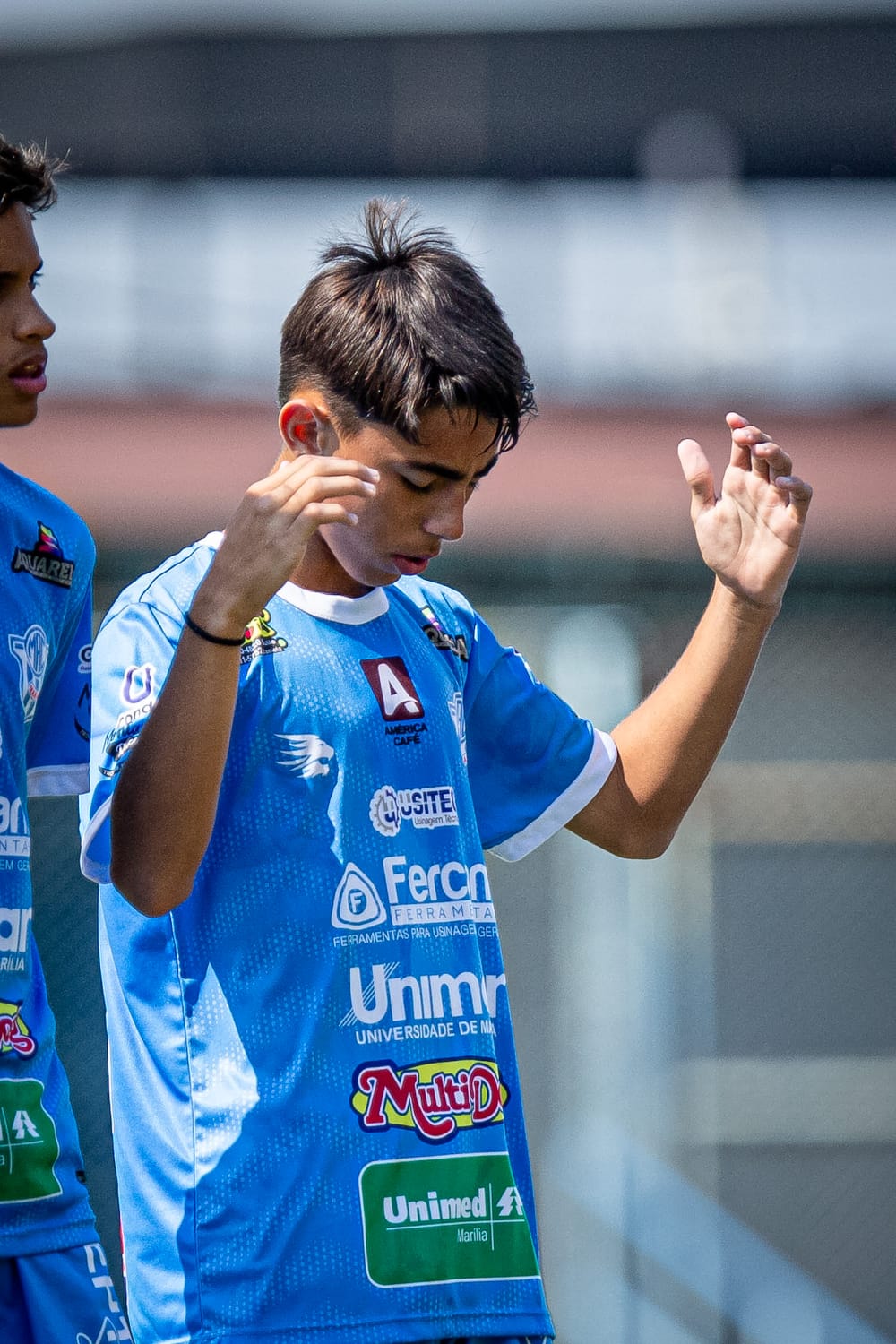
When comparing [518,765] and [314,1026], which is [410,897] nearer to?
[314,1026]

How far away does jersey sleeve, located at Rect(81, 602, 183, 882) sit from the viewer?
1.40 m

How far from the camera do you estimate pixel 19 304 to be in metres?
1.50

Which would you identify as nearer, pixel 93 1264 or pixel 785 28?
pixel 93 1264

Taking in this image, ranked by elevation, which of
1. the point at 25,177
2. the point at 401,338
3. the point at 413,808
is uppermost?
the point at 25,177

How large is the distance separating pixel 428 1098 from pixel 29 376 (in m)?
0.76

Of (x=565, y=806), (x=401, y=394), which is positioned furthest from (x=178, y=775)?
(x=565, y=806)

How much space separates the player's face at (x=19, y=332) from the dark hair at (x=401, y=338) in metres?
0.26

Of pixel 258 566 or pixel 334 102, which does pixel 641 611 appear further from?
pixel 334 102

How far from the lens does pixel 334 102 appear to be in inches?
353

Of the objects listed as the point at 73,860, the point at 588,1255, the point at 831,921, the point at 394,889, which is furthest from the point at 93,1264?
the point at 831,921

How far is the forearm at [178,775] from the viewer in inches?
50.1

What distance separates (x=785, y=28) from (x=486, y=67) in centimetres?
169

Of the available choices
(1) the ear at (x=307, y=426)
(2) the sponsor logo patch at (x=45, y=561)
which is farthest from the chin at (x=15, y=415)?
(1) the ear at (x=307, y=426)

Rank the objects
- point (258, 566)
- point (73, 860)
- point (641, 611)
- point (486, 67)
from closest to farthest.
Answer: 1. point (258, 566)
2. point (73, 860)
3. point (641, 611)
4. point (486, 67)
